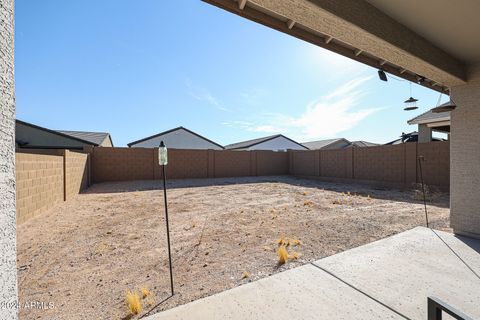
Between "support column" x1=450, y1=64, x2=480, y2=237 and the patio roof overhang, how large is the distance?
0.33m

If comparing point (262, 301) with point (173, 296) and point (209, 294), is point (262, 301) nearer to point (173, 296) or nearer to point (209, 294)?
point (209, 294)

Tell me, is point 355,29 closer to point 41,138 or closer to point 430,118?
point 430,118

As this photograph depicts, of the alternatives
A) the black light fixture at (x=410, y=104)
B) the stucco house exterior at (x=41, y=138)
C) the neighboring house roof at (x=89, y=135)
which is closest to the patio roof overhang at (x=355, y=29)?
the black light fixture at (x=410, y=104)

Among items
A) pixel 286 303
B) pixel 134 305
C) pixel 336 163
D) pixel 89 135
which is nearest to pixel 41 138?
pixel 89 135

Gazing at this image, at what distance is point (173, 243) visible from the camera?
365 cm

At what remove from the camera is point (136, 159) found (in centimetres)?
1221

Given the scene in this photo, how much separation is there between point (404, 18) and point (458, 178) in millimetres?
2720

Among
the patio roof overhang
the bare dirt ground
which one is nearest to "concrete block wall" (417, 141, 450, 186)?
the bare dirt ground

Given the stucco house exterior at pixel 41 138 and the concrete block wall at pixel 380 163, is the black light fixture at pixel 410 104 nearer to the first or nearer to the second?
the concrete block wall at pixel 380 163

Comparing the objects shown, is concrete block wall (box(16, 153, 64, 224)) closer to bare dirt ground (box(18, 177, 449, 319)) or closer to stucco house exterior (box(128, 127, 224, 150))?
bare dirt ground (box(18, 177, 449, 319))

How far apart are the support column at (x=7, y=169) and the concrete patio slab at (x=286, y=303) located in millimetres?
1301

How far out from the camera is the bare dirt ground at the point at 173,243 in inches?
90.7

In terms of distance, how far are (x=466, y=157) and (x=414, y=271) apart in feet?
7.47

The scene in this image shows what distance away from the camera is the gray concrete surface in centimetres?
184
